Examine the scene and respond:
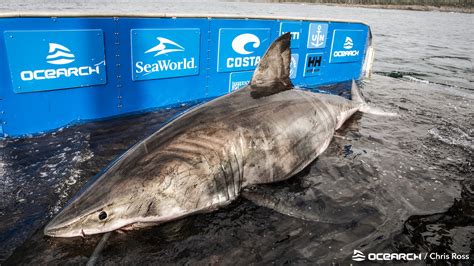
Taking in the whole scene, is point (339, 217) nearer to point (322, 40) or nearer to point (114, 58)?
point (114, 58)

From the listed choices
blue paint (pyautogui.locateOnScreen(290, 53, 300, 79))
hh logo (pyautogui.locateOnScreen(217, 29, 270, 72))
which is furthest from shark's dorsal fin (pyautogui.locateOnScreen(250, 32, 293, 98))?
blue paint (pyautogui.locateOnScreen(290, 53, 300, 79))

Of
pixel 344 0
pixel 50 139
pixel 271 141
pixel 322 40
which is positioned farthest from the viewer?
pixel 344 0

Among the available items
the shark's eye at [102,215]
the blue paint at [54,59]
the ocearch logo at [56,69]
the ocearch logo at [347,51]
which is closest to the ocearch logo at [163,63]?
the blue paint at [54,59]

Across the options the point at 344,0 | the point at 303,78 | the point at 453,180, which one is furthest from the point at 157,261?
the point at 344,0

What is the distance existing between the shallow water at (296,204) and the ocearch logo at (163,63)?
0.88 meters

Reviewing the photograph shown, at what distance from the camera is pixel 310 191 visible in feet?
12.5

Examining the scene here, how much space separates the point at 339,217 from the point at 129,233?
80.7 inches

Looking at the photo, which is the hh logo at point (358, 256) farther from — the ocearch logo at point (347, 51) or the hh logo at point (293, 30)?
the ocearch logo at point (347, 51)

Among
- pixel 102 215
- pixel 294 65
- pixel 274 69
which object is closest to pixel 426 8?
pixel 294 65

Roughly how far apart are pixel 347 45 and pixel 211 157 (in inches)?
292

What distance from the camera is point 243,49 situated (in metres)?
7.21

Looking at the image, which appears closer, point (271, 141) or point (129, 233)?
point (129, 233)

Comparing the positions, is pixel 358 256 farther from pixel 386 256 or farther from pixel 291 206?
pixel 291 206

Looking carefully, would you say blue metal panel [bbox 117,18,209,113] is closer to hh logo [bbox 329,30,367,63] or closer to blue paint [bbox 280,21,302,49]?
blue paint [bbox 280,21,302,49]
